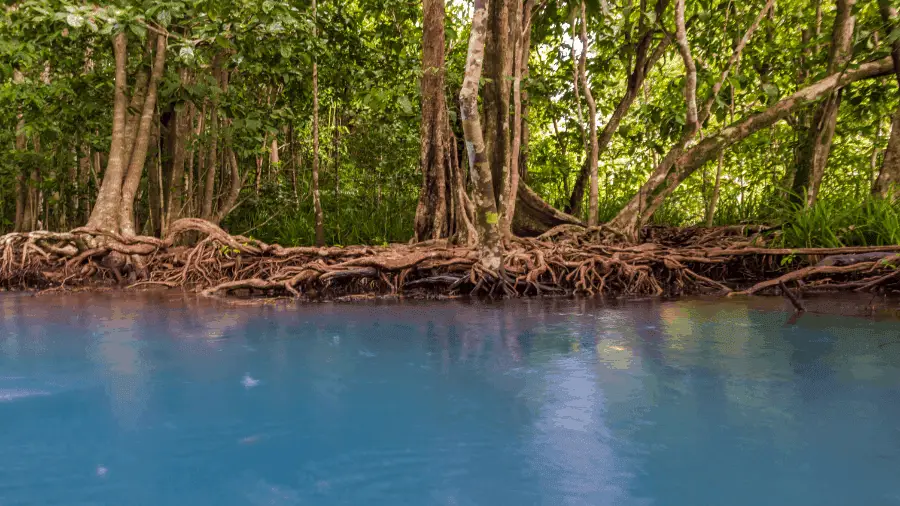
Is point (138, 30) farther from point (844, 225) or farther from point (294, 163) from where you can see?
point (844, 225)

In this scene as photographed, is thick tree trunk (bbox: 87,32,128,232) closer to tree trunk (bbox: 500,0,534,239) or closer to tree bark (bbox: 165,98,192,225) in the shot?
tree bark (bbox: 165,98,192,225)

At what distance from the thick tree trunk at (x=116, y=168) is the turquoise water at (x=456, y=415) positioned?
3.85 m

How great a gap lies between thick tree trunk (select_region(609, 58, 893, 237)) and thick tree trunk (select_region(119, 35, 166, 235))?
19.5ft

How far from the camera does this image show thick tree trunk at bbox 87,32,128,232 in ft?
25.4

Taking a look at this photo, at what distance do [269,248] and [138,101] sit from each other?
3009 mm

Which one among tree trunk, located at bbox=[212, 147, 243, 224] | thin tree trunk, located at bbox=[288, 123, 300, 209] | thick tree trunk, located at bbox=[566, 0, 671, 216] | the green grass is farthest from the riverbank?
thin tree trunk, located at bbox=[288, 123, 300, 209]

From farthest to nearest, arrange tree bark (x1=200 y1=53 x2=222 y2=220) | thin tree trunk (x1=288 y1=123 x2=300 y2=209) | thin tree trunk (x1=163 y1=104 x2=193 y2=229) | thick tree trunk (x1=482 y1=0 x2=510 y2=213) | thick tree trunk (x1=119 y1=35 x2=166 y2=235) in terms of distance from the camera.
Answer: thin tree trunk (x1=288 y1=123 x2=300 y2=209)
thin tree trunk (x1=163 y1=104 x2=193 y2=229)
tree bark (x1=200 y1=53 x2=222 y2=220)
thick tree trunk (x1=119 y1=35 x2=166 y2=235)
thick tree trunk (x1=482 y1=0 x2=510 y2=213)

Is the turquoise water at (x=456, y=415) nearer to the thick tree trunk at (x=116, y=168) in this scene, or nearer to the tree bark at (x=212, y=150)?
the thick tree trunk at (x=116, y=168)

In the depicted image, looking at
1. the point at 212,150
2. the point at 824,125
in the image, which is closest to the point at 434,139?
the point at 212,150

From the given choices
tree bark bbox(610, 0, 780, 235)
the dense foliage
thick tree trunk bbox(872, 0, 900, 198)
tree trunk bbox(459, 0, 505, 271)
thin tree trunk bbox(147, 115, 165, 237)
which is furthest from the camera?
thin tree trunk bbox(147, 115, 165, 237)

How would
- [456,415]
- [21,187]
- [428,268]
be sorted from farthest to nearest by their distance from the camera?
1. [21,187]
2. [428,268]
3. [456,415]

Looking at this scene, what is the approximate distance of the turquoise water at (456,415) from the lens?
1.86 m

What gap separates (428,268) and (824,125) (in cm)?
545

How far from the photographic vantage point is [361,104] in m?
8.99
